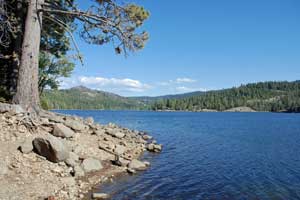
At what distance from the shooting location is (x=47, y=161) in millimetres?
10648

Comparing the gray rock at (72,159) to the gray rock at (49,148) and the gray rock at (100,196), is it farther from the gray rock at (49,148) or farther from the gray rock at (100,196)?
the gray rock at (100,196)

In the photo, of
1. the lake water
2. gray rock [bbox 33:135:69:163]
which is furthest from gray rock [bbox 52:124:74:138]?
the lake water

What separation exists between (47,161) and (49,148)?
513mm

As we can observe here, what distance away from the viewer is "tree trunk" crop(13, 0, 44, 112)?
42.5 ft

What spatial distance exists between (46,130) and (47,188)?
4.10 meters

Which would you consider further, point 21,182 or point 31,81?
point 31,81

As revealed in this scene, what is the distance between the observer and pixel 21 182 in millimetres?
8805

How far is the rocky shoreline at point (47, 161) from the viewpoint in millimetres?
8897

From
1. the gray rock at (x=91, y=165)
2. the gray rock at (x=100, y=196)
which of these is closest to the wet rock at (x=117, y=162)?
the gray rock at (x=91, y=165)

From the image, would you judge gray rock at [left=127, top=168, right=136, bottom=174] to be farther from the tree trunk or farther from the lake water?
the tree trunk

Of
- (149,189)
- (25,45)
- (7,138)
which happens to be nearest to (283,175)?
(149,189)

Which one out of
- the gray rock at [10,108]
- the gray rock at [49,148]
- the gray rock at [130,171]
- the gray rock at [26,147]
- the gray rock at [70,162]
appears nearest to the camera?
the gray rock at [26,147]

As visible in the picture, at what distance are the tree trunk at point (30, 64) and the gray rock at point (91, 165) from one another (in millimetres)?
3629

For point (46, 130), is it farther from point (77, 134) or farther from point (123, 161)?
point (123, 161)
